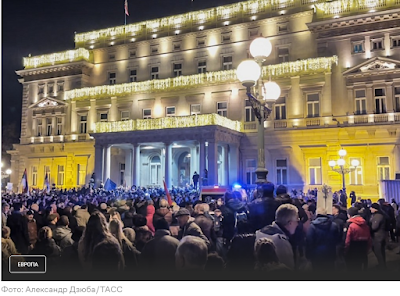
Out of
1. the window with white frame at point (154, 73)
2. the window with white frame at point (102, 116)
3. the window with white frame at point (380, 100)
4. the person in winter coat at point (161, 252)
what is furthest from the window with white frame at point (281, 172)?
the person in winter coat at point (161, 252)

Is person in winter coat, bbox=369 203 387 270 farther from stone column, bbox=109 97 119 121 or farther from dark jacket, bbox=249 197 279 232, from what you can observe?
stone column, bbox=109 97 119 121

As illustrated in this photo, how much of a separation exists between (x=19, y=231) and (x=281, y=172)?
2540 cm

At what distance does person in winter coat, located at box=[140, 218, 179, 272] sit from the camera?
5.14 metres

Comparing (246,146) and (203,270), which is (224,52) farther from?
(203,270)

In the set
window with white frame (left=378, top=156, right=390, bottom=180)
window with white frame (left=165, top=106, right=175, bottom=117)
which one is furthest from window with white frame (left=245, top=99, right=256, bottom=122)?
window with white frame (left=378, top=156, right=390, bottom=180)

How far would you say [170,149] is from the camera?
2966 centimetres

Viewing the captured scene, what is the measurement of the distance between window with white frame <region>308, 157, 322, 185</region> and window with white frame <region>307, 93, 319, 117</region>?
3457 mm

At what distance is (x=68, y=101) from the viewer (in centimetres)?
3919

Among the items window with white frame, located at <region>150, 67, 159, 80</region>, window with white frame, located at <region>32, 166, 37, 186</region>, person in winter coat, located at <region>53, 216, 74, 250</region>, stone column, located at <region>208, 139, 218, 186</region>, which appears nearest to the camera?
person in winter coat, located at <region>53, 216, 74, 250</region>

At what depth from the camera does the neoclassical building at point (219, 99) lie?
28.2 m

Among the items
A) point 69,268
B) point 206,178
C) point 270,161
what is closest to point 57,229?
point 69,268

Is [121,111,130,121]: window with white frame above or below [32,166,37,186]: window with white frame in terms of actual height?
above

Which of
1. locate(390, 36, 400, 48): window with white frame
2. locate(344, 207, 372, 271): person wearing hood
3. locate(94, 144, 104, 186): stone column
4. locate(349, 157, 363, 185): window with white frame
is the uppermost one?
locate(390, 36, 400, 48): window with white frame

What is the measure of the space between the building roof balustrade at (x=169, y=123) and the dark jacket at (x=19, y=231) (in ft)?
67.7
